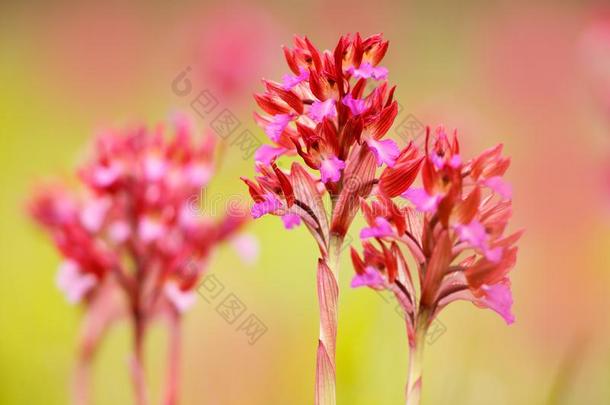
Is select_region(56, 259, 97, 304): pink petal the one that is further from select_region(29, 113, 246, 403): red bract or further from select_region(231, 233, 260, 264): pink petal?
select_region(231, 233, 260, 264): pink petal

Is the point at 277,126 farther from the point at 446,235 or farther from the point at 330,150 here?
the point at 446,235

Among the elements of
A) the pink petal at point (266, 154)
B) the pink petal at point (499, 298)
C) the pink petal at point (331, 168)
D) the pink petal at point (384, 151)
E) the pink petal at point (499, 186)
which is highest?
the pink petal at point (266, 154)

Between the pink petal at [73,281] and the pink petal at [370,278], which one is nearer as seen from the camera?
the pink petal at [370,278]

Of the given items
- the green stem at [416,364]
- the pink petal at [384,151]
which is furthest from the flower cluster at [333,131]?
the green stem at [416,364]


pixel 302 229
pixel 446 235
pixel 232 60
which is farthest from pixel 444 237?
pixel 302 229

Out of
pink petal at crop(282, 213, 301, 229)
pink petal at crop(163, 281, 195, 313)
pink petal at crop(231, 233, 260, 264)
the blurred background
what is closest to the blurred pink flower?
the blurred background

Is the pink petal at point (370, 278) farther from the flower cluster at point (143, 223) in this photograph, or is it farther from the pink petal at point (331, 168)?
the flower cluster at point (143, 223)
